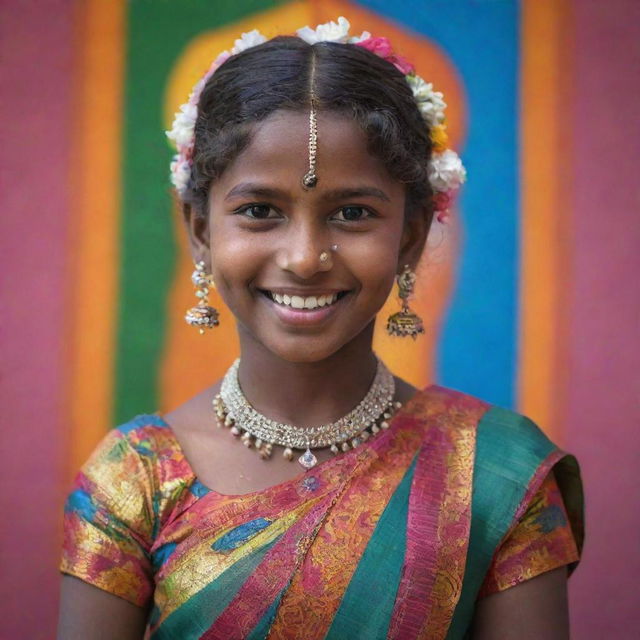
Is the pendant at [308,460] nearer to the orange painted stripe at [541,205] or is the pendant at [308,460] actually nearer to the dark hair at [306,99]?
the dark hair at [306,99]

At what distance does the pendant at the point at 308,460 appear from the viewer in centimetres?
187

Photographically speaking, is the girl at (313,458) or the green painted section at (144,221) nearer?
the girl at (313,458)

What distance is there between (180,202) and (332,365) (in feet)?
1.67

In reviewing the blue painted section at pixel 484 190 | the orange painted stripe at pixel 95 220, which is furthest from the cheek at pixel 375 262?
the orange painted stripe at pixel 95 220

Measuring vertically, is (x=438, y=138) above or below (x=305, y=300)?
above

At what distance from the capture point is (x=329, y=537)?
1.76 m

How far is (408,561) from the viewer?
5.71 ft

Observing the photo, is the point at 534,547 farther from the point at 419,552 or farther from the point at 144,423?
the point at 144,423

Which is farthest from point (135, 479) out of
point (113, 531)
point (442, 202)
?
point (442, 202)

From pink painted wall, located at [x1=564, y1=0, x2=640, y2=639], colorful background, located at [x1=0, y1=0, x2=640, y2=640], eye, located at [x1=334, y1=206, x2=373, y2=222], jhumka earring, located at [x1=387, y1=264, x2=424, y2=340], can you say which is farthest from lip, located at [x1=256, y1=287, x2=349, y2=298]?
pink painted wall, located at [x1=564, y1=0, x2=640, y2=639]

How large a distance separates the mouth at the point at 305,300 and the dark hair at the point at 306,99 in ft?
0.89

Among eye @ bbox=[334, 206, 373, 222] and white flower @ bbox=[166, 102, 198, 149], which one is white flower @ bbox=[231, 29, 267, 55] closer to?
white flower @ bbox=[166, 102, 198, 149]

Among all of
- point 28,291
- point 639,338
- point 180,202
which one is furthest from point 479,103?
point 28,291

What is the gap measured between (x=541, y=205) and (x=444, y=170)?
1.07 m
